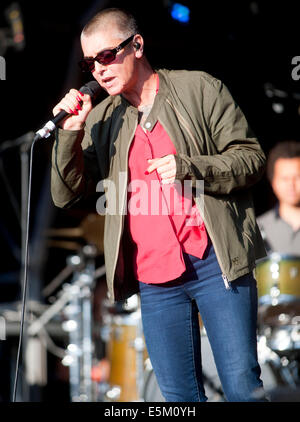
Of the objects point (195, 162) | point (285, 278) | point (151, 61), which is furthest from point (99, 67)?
point (151, 61)

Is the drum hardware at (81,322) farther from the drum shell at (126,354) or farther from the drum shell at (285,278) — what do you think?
the drum shell at (285,278)

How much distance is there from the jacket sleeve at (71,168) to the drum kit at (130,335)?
1.58m

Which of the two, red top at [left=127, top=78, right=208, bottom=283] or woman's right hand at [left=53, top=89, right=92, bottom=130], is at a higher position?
woman's right hand at [left=53, top=89, right=92, bottom=130]

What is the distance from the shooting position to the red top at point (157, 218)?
2.44m

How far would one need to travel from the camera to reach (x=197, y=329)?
2.52 m

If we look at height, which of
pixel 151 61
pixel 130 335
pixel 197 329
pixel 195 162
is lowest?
pixel 197 329

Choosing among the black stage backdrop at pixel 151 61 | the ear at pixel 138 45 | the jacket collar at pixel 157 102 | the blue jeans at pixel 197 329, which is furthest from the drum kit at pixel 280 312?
the ear at pixel 138 45

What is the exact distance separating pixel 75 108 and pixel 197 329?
0.87m

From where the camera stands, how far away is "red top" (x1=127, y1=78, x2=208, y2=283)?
2438mm

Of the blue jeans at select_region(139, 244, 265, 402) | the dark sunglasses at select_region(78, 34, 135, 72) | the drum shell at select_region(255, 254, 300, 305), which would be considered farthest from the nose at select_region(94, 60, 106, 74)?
the drum shell at select_region(255, 254, 300, 305)

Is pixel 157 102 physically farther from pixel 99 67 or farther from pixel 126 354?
pixel 126 354

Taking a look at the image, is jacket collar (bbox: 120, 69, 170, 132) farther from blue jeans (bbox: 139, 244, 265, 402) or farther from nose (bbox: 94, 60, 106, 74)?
blue jeans (bbox: 139, 244, 265, 402)

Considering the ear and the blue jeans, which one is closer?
the blue jeans

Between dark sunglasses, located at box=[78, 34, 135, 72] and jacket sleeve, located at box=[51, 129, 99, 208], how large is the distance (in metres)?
0.22
